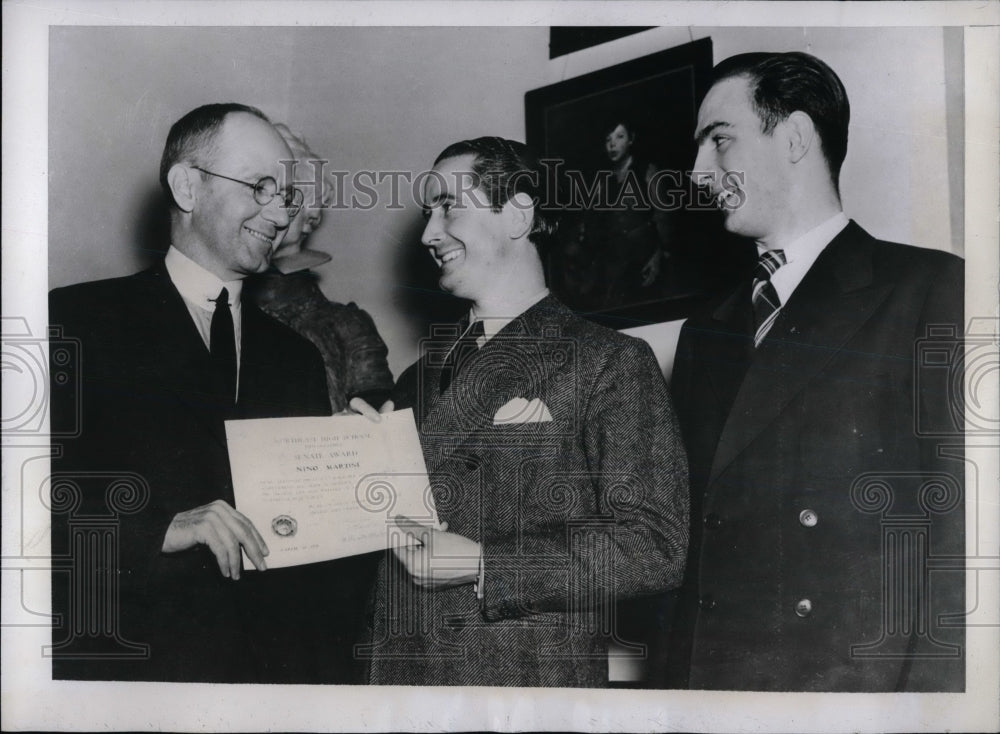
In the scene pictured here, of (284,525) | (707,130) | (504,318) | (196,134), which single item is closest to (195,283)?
(196,134)

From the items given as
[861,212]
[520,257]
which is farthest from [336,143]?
[861,212]

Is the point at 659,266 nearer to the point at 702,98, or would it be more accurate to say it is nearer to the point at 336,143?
the point at 702,98

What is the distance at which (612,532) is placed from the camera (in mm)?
2969

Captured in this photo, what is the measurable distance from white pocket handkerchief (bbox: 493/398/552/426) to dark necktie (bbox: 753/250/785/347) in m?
0.69

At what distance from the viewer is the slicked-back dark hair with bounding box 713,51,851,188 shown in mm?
3031

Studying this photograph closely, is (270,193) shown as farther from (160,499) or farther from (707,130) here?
(707,130)

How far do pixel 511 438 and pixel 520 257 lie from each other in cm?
57

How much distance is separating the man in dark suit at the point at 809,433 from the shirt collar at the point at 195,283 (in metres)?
1.49

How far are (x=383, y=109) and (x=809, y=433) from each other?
1.70 meters

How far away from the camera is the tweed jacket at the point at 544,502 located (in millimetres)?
2965

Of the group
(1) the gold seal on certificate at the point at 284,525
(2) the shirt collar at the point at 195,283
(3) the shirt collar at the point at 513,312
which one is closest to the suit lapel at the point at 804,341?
(3) the shirt collar at the point at 513,312

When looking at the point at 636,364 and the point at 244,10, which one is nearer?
the point at 636,364

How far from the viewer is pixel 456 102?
3154mm

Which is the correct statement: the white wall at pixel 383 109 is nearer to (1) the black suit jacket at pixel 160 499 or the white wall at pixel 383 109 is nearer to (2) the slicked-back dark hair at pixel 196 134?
(2) the slicked-back dark hair at pixel 196 134
